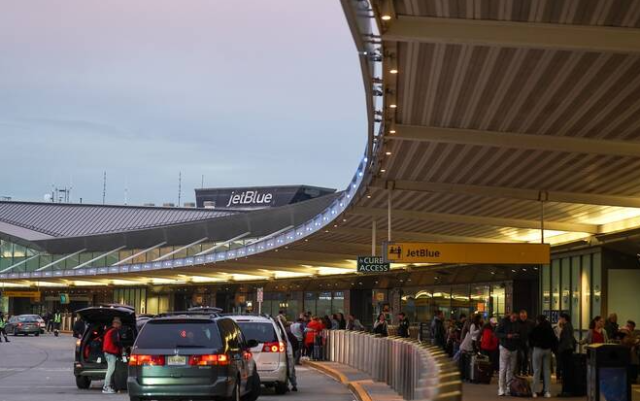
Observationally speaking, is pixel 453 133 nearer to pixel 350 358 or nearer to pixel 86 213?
pixel 350 358

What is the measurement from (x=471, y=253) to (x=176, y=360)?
1284cm

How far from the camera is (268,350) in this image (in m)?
23.5

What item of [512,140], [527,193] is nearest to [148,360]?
[512,140]

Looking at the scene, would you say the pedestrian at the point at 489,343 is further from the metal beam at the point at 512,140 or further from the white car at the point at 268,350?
the metal beam at the point at 512,140

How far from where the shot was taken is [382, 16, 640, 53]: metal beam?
13656 millimetres

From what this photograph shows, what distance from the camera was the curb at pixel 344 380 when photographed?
73.0 ft

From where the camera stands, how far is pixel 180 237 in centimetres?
7775

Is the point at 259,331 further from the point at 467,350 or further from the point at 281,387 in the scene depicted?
the point at 467,350

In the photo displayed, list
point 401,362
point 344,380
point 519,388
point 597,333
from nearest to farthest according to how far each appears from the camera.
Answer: point 401,362 → point 519,388 → point 597,333 → point 344,380

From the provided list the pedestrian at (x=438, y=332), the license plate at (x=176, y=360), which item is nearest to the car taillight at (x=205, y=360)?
the license plate at (x=176, y=360)

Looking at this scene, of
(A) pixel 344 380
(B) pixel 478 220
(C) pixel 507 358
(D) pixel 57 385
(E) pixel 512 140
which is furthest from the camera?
(B) pixel 478 220

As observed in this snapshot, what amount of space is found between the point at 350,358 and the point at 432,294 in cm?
2074

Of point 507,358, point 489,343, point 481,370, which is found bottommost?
point 481,370

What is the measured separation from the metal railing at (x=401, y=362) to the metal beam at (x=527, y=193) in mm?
3905
